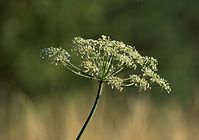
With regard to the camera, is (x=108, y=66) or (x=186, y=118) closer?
(x=108, y=66)

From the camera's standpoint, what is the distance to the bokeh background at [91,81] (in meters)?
3.52

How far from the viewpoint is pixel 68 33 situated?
15.8 ft

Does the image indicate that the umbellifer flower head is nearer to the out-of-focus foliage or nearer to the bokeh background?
the bokeh background

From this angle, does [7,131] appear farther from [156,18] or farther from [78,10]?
[156,18]

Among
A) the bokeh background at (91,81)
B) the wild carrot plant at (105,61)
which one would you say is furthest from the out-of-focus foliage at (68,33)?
the wild carrot plant at (105,61)

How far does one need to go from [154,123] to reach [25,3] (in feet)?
5.18

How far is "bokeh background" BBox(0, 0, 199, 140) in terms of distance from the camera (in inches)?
139

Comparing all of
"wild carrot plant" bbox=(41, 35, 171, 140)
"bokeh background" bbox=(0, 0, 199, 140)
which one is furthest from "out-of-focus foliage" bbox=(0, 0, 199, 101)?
"wild carrot plant" bbox=(41, 35, 171, 140)

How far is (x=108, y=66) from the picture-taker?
4.50 ft

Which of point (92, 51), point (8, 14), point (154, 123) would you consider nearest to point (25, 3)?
point (8, 14)

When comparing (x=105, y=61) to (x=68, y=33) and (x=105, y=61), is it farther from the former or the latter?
(x=68, y=33)

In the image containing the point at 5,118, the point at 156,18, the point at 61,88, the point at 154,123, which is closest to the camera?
the point at 154,123

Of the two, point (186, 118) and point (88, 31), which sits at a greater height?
point (88, 31)

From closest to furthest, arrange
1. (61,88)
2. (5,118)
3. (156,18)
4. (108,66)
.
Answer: (108,66) < (5,118) < (61,88) < (156,18)
